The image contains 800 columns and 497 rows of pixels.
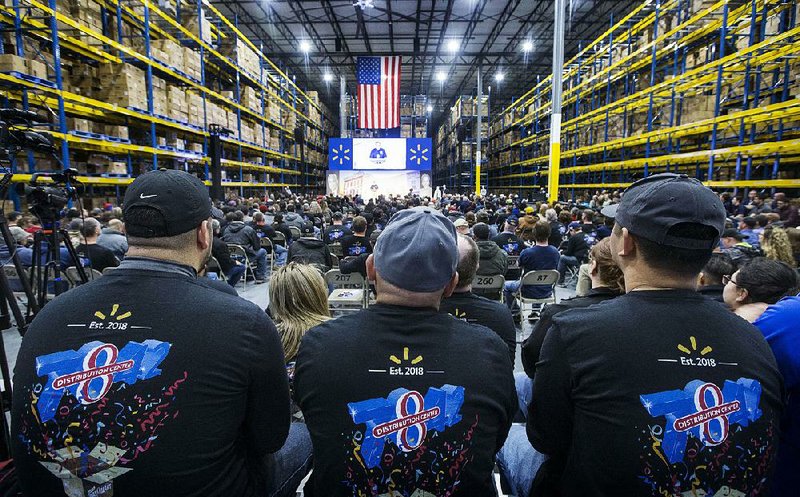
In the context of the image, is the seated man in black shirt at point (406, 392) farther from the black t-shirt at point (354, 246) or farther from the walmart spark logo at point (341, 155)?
the walmart spark logo at point (341, 155)

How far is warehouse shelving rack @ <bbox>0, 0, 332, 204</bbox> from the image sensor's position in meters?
7.54

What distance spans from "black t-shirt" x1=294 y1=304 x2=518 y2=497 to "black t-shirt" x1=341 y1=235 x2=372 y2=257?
209 inches

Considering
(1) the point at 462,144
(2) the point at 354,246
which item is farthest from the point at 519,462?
(1) the point at 462,144

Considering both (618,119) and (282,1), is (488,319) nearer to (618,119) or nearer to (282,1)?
(618,119)

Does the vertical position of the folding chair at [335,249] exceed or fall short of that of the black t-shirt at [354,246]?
it falls short

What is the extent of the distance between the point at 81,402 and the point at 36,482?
0.37 m

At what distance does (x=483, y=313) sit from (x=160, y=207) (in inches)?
78.8

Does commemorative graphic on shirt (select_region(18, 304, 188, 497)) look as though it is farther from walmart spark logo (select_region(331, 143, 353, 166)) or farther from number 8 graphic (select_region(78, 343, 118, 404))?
walmart spark logo (select_region(331, 143, 353, 166))

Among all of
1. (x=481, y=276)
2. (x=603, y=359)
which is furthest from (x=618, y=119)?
(x=603, y=359)

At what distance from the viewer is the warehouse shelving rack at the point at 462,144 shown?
29.8m

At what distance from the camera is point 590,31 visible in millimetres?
23531

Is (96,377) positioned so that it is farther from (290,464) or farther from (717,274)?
(717,274)

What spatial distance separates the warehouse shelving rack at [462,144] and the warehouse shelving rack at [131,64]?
1361cm

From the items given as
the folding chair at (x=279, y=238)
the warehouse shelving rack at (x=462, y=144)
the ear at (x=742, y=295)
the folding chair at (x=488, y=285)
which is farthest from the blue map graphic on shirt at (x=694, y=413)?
the warehouse shelving rack at (x=462, y=144)
